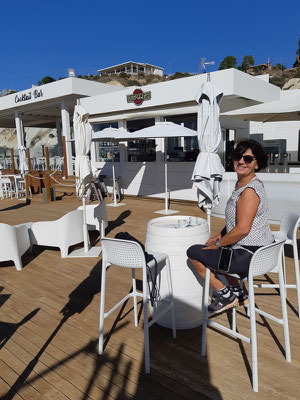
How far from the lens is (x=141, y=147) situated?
33.0ft

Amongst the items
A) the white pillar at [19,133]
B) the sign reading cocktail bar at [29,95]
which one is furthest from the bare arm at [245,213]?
the white pillar at [19,133]

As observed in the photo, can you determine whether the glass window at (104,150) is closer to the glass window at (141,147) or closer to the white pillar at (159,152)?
the glass window at (141,147)

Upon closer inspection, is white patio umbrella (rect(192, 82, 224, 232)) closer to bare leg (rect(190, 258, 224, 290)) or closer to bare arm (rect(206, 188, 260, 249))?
bare leg (rect(190, 258, 224, 290))

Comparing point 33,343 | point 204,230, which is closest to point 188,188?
point 204,230

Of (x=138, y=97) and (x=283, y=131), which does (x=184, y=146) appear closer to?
(x=138, y=97)

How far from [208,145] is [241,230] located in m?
2.13

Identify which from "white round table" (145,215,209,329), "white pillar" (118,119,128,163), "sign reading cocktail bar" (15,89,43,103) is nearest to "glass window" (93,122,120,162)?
"white pillar" (118,119,128,163)

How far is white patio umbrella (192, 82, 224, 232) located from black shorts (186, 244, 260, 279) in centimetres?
157

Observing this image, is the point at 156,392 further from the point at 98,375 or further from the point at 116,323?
the point at 116,323

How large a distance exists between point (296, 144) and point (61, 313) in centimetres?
1375

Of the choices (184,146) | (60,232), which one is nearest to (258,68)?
(184,146)

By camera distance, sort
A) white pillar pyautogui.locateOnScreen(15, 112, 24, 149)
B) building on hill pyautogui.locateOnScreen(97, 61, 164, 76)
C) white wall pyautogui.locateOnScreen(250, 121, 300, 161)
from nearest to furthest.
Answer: white wall pyautogui.locateOnScreen(250, 121, 300, 161)
white pillar pyautogui.locateOnScreen(15, 112, 24, 149)
building on hill pyautogui.locateOnScreen(97, 61, 164, 76)

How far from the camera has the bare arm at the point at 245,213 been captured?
6.29 ft

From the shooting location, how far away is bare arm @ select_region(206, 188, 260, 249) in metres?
1.92
